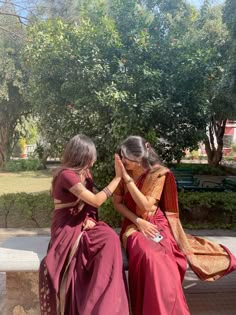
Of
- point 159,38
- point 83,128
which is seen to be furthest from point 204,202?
point 159,38

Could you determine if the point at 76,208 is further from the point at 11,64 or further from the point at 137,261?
the point at 11,64

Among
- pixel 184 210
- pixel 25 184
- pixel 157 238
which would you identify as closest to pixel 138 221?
pixel 157 238

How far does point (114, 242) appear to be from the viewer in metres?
2.29

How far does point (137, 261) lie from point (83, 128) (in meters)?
3.67

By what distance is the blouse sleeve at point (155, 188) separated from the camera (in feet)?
8.62

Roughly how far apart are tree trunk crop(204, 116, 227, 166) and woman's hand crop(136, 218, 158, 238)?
46.6ft

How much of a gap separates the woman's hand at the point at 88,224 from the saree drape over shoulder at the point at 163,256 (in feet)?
1.01

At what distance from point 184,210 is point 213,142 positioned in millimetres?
11709

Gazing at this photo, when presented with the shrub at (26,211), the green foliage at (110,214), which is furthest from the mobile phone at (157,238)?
the shrub at (26,211)

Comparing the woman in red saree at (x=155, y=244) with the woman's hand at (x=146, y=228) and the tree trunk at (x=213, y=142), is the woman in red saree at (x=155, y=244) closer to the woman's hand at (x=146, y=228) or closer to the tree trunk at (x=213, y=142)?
the woman's hand at (x=146, y=228)

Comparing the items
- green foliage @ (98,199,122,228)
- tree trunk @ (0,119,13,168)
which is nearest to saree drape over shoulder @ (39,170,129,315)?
green foliage @ (98,199,122,228)

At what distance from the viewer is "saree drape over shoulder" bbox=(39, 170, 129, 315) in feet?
6.84

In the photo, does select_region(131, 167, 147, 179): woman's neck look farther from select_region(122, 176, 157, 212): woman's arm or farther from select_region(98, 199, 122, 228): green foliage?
select_region(98, 199, 122, 228): green foliage

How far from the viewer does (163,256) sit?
232 cm
